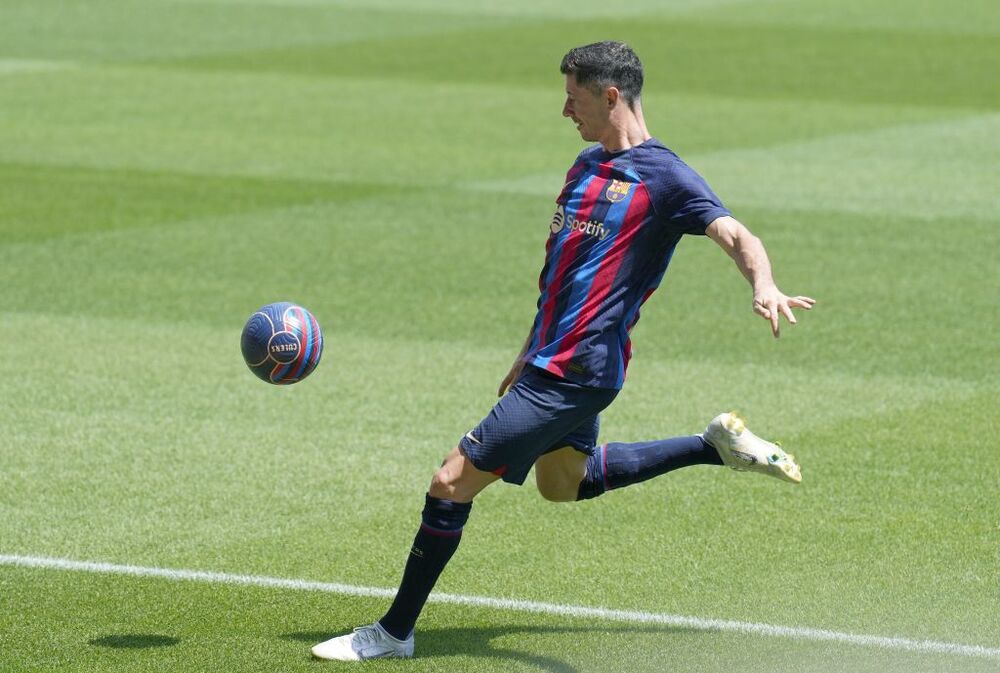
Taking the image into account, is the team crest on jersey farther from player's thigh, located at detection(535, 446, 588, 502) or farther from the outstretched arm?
player's thigh, located at detection(535, 446, 588, 502)

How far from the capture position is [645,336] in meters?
14.7

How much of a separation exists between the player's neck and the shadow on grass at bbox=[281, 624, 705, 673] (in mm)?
2076

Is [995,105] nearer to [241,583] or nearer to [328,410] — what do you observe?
[328,410]

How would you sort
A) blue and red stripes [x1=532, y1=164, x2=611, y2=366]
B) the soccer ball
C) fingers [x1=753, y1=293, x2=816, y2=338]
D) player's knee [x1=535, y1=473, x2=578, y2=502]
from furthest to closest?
the soccer ball, player's knee [x1=535, y1=473, x2=578, y2=502], blue and red stripes [x1=532, y1=164, x2=611, y2=366], fingers [x1=753, y1=293, x2=816, y2=338]

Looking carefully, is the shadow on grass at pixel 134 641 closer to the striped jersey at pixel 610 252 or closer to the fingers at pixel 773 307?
the striped jersey at pixel 610 252

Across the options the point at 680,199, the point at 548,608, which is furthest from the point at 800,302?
the point at 548,608

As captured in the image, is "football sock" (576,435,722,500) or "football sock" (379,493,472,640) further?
"football sock" (576,435,722,500)

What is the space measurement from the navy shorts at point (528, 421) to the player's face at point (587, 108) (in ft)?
3.40

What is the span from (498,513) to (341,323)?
4.84 metres

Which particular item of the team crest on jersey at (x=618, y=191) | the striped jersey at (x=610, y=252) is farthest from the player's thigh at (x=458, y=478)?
the team crest on jersey at (x=618, y=191)

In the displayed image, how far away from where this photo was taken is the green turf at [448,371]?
341 inches

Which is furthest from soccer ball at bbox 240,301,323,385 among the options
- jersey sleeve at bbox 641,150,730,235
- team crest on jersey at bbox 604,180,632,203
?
jersey sleeve at bbox 641,150,730,235

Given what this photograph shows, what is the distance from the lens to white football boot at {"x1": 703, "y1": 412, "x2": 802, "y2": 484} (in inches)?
342

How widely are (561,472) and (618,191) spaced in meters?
1.38
